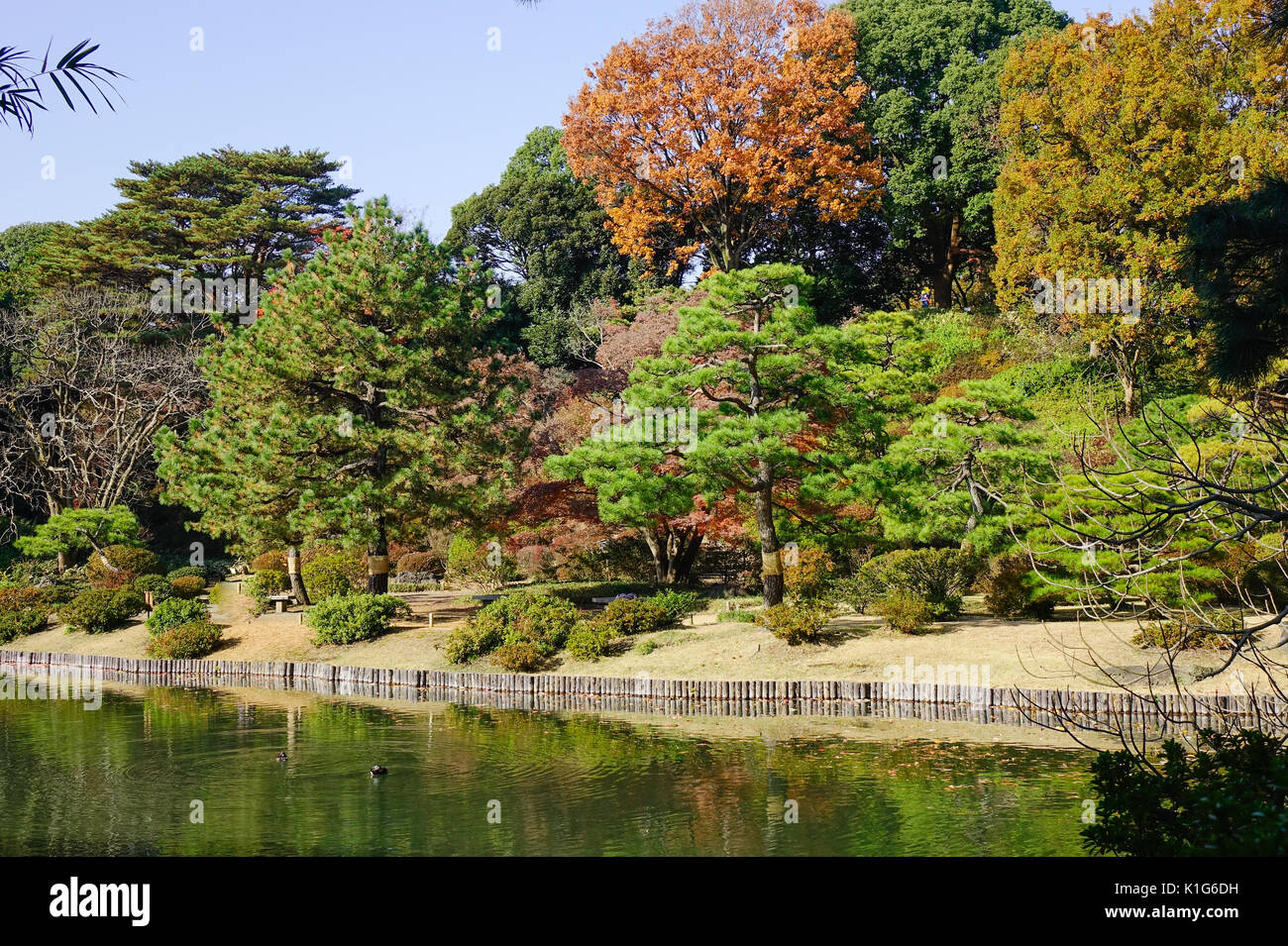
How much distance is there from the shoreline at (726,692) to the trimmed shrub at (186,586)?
11.8 ft

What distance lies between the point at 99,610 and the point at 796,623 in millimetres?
15814

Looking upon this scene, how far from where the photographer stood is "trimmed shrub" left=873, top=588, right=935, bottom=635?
733 inches

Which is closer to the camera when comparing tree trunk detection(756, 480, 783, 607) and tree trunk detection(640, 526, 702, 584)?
tree trunk detection(756, 480, 783, 607)

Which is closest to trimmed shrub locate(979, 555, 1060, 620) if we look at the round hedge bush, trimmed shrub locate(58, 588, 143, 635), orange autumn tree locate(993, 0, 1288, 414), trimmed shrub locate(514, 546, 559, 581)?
orange autumn tree locate(993, 0, 1288, 414)

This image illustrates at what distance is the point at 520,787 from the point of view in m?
13.0

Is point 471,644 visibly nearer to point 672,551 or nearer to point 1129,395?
point 672,551

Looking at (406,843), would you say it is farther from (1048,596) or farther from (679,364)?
(1048,596)

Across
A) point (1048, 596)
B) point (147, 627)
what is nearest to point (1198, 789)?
point (1048, 596)

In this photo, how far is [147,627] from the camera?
80.0 feet

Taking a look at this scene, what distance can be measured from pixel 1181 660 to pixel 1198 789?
1121 centimetres

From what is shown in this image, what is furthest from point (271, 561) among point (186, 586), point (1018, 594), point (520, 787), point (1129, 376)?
point (1129, 376)

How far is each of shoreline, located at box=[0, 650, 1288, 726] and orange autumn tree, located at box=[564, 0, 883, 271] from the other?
59.3 feet

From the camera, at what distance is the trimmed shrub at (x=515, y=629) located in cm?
2044

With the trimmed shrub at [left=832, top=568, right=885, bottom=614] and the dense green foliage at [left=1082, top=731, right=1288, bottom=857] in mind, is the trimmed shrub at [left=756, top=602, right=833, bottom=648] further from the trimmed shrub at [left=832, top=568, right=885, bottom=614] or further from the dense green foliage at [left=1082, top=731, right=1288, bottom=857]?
the dense green foliage at [left=1082, top=731, right=1288, bottom=857]
